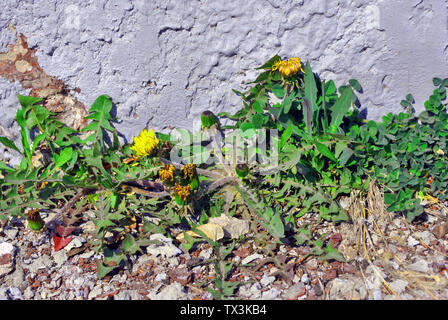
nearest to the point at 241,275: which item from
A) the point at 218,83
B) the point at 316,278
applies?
the point at 316,278

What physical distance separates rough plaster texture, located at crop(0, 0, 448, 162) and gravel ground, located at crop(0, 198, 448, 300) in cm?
97

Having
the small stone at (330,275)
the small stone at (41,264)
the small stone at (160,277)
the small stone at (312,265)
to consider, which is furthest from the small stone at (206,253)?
the small stone at (41,264)

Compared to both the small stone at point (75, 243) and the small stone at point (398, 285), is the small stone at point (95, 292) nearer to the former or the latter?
the small stone at point (75, 243)

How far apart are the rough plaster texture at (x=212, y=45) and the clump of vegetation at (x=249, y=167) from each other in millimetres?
134

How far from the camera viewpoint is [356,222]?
8.82 feet

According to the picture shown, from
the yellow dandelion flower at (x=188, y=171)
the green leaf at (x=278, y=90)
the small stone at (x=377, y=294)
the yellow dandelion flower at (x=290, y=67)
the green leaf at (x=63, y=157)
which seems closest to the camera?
the small stone at (x=377, y=294)

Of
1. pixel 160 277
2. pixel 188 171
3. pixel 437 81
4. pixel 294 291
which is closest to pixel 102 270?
pixel 160 277

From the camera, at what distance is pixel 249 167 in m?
3.02

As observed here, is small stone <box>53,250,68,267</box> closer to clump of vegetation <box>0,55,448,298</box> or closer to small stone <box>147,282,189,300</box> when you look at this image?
clump of vegetation <box>0,55,448,298</box>

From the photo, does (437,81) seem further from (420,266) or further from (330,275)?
(330,275)

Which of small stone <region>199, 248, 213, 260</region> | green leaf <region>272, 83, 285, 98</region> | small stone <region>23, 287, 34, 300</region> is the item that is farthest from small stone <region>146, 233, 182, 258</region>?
green leaf <region>272, 83, 285, 98</region>

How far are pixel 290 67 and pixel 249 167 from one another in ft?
2.49

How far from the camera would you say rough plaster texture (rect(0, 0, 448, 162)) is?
9.05ft

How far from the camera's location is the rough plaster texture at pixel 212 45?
276 cm
